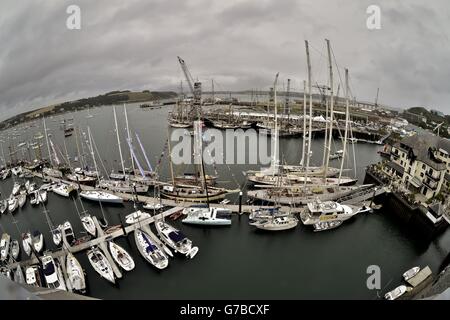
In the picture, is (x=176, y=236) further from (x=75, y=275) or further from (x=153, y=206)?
(x=75, y=275)

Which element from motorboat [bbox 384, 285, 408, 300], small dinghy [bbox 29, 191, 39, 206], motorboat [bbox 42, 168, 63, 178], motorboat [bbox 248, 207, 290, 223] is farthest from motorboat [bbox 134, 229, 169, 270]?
motorboat [bbox 42, 168, 63, 178]

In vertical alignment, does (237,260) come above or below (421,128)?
below

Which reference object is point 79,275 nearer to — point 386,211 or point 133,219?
point 133,219

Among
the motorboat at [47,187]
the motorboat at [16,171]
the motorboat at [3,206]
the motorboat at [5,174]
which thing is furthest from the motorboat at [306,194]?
the motorboat at [5,174]

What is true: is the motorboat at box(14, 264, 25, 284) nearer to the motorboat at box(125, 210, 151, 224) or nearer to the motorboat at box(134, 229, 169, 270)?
the motorboat at box(134, 229, 169, 270)

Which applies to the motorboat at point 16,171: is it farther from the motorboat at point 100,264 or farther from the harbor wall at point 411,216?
the harbor wall at point 411,216

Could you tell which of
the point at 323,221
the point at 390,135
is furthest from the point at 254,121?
the point at 323,221
